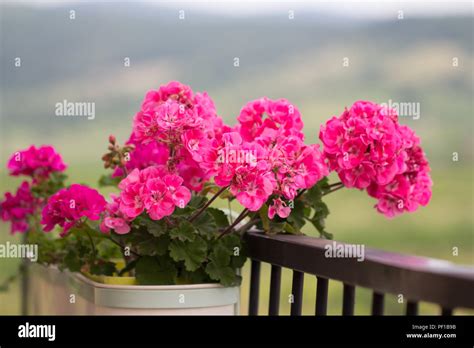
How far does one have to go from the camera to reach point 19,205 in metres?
1.69

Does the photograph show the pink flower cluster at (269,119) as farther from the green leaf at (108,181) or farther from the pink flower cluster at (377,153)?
the green leaf at (108,181)

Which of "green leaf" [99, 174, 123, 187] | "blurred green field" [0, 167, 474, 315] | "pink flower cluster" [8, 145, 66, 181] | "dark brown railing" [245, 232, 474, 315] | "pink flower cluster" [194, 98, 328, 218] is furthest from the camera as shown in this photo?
"blurred green field" [0, 167, 474, 315]

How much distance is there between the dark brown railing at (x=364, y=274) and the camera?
0.66 metres

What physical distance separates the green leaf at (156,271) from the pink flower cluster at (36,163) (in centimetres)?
56

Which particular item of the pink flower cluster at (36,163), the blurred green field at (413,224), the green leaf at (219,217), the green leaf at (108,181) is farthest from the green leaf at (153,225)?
the blurred green field at (413,224)

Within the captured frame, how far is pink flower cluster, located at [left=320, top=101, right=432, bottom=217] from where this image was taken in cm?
111

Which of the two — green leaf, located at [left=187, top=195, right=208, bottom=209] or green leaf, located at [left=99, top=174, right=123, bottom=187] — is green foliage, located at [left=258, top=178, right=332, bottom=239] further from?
green leaf, located at [left=99, top=174, right=123, bottom=187]

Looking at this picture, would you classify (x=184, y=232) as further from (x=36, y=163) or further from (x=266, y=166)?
(x=36, y=163)

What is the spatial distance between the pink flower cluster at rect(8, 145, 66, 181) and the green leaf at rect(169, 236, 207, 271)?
61 cm

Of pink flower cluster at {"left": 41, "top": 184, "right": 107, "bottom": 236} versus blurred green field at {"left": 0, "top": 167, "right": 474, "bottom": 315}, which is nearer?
pink flower cluster at {"left": 41, "top": 184, "right": 107, "bottom": 236}

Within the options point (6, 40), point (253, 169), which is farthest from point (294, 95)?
point (253, 169)

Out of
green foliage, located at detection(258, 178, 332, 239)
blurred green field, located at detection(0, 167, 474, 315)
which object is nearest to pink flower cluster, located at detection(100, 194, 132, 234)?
green foliage, located at detection(258, 178, 332, 239)

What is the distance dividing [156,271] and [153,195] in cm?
17

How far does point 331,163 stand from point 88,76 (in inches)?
248
